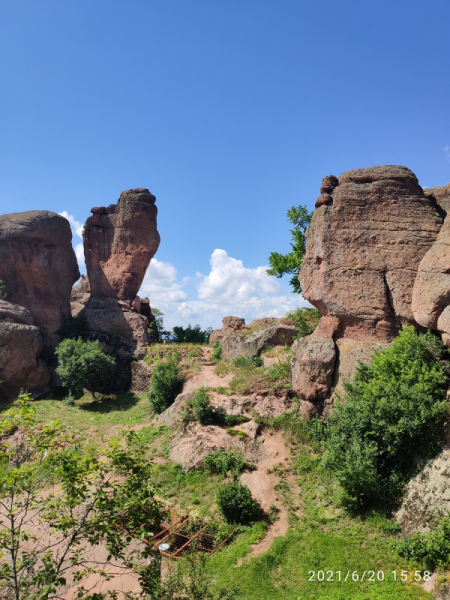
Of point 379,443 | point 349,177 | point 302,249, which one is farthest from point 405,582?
point 302,249

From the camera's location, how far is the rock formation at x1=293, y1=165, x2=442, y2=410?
46.5 feet

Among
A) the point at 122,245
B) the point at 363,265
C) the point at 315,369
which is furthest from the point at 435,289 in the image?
the point at 122,245

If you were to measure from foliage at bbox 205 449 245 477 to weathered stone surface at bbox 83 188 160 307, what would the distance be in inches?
831

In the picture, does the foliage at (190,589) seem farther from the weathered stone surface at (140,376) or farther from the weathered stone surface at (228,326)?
the weathered stone surface at (228,326)

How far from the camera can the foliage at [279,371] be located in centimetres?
1704

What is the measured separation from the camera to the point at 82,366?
23891 millimetres

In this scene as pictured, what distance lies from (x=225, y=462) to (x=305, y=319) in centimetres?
1068

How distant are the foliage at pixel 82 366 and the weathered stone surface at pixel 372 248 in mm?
15464

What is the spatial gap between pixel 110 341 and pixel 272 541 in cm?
2201

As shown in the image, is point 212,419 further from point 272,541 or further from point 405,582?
point 405,582

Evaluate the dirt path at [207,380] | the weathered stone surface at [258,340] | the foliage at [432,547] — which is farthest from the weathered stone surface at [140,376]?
the foliage at [432,547]

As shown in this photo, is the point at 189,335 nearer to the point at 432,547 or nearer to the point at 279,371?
the point at 279,371

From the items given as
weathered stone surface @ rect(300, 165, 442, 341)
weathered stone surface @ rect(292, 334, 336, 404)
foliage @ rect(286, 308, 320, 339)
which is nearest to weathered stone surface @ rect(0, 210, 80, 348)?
foliage @ rect(286, 308, 320, 339)

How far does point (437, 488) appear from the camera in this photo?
927 centimetres
